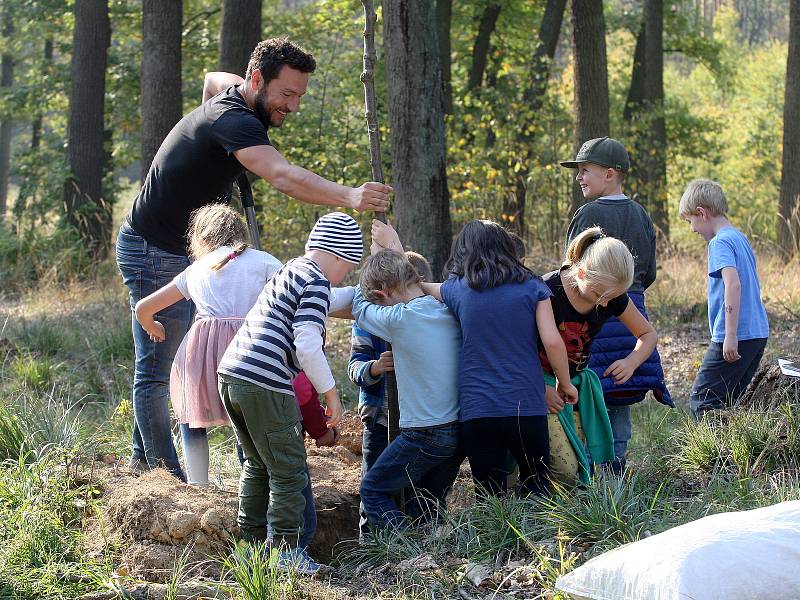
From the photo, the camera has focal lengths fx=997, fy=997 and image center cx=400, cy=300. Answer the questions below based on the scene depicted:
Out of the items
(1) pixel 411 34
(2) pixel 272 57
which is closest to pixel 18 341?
(1) pixel 411 34

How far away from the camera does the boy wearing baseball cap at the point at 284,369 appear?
4.07 m

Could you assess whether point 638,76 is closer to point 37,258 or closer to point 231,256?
point 37,258

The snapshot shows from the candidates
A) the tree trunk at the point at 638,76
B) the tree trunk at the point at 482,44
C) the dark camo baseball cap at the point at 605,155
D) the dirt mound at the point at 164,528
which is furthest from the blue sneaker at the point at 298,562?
the tree trunk at the point at 638,76

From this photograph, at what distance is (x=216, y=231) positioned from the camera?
181 inches

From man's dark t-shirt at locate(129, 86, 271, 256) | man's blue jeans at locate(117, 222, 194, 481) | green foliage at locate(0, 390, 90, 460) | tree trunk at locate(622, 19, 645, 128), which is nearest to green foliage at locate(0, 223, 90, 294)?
green foliage at locate(0, 390, 90, 460)

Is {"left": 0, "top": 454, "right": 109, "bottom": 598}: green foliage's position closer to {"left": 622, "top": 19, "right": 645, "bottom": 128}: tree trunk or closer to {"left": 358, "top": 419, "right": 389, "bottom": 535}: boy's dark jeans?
{"left": 358, "top": 419, "right": 389, "bottom": 535}: boy's dark jeans

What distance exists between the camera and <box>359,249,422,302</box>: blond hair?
14.5 ft

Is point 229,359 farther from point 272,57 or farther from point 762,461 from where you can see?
point 762,461

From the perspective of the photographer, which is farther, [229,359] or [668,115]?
[668,115]

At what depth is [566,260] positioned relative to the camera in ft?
15.3

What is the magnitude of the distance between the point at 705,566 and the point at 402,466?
1.73 m

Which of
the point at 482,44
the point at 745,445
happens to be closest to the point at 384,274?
the point at 745,445

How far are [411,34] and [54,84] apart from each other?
14.1 m

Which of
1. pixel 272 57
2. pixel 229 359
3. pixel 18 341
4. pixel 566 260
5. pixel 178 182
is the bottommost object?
pixel 18 341
